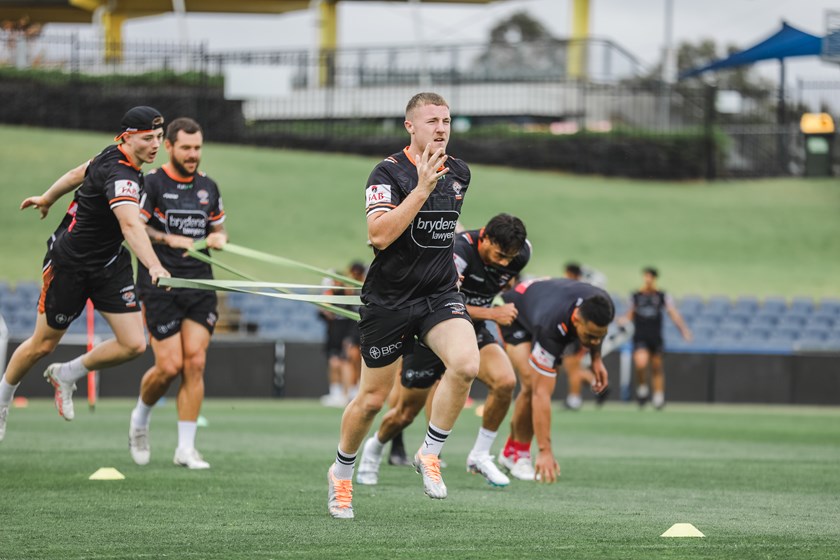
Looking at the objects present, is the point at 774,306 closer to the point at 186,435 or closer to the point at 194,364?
the point at 194,364

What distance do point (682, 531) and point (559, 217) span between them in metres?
24.7

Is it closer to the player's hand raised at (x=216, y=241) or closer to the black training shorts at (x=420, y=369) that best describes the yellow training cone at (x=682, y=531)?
the black training shorts at (x=420, y=369)

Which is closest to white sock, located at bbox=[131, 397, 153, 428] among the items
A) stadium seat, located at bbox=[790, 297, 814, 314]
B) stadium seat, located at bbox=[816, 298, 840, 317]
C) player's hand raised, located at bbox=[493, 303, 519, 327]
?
player's hand raised, located at bbox=[493, 303, 519, 327]

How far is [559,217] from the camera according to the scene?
100 feet

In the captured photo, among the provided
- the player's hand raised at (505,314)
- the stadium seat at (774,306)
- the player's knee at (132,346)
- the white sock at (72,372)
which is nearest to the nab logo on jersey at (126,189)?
the player's knee at (132,346)

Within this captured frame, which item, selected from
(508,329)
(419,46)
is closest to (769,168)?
(419,46)

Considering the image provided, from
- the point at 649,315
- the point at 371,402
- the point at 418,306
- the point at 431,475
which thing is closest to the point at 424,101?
the point at 418,306

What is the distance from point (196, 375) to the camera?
9.51 metres

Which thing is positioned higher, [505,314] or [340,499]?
[505,314]

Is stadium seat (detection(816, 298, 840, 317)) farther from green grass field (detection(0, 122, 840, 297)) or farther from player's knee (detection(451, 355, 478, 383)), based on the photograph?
player's knee (detection(451, 355, 478, 383))

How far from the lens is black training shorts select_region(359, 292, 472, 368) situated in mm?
6691

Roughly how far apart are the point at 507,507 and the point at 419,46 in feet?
98.9

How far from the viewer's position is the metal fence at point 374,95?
33969mm

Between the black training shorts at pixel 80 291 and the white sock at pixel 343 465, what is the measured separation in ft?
8.41
